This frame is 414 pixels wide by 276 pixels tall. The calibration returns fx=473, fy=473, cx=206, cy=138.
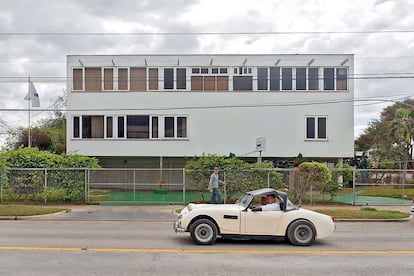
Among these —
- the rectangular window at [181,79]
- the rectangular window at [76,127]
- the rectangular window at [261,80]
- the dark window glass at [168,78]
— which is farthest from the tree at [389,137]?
the rectangular window at [76,127]

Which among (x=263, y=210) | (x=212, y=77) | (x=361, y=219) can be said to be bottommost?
(x=361, y=219)

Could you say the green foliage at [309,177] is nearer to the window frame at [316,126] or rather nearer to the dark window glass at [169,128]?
the window frame at [316,126]

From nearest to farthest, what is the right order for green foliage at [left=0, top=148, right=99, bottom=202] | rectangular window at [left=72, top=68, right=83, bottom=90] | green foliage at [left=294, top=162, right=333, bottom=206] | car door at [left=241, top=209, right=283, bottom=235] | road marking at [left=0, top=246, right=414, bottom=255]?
1. road marking at [left=0, top=246, right=414, bottom=255]
2. car door at [left=241, top=209, right=283, bottom=235]
3. green foliage at [left=294, top=162, right=333, bottom=206]
4. green foliage at [left=0, top=148, right=99, bottom=202]
5. rectangular window at [left=72, top=68, right=83, bottom=90]

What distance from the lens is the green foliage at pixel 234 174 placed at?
21.6 metres

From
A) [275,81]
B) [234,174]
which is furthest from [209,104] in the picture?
[234,174]

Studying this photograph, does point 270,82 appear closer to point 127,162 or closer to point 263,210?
point 127,162

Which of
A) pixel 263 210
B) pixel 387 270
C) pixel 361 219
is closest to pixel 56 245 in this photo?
pixel 263 210

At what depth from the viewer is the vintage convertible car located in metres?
10.6

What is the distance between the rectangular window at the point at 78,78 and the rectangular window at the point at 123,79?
2.53m

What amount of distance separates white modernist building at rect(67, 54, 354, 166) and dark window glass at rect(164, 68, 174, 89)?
2.6 inches

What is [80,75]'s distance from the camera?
103ft

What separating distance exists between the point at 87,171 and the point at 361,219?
39.0 feet

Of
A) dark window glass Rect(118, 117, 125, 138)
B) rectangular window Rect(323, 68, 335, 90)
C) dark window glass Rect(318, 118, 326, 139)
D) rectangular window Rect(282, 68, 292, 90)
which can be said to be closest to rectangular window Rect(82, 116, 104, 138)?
dark window glass Rect(118, 117, 125, 138)

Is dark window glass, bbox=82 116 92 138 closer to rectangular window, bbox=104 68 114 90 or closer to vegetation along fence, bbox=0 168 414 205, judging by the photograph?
rectangular window, bbox=104 68 114 90
